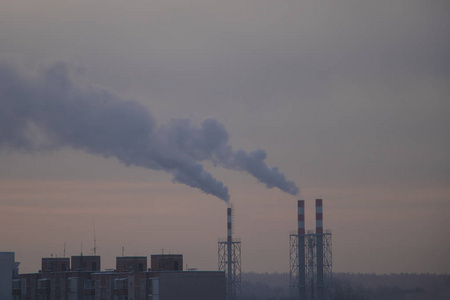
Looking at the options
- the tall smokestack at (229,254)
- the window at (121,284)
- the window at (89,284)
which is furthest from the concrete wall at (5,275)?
the tall smokestack at (229,254)

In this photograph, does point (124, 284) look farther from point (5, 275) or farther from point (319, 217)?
point (319, 217)

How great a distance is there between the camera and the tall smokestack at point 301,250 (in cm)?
9100

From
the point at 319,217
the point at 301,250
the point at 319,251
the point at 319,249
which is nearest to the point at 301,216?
the point at 319,217

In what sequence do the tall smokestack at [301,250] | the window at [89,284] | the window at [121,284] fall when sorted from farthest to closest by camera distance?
the tall smokestack at [301,250], the window at [89,284], the window at [121,284]

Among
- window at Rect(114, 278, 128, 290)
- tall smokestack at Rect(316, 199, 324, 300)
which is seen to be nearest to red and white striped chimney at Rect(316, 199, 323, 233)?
tall smokestack at Rect(316, 199, 324, 300)

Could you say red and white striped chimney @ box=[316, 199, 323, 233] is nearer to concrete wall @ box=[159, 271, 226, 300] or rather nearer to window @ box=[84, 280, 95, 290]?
window @ box=[84, 280, 95, 290]

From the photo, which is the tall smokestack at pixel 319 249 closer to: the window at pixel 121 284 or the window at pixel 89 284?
the window at pixel 89 284

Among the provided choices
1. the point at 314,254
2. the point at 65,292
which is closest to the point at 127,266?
the point at 65,292

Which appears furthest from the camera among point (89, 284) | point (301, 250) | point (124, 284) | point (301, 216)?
point (301, 216)

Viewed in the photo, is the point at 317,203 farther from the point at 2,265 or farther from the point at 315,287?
the point at 2,265

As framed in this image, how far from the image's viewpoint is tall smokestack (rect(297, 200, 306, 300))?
91.0 metres

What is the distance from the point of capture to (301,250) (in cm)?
9106

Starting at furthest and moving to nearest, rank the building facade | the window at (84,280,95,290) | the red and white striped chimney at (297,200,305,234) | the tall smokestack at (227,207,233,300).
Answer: the tall smokestack at (227,207,233,300) < the red and white striped chimney at (297,200,305,234) < the window at (84,280,95,290) < the building facade

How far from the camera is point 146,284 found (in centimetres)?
6369
